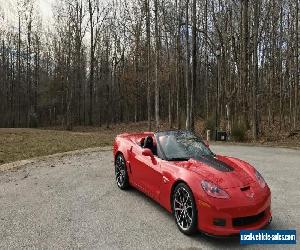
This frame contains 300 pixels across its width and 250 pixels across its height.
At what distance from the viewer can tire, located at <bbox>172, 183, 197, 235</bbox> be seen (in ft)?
16.4

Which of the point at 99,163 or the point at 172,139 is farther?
the point at 99,163

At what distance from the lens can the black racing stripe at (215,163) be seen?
18.0 ft

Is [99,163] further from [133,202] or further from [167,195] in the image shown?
[167,195]

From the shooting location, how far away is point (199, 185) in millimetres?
4996

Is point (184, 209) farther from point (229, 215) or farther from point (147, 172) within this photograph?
point (147, 172)

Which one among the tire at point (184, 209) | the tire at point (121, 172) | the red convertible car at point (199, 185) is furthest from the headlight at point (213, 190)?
the tire at point (121, 172)

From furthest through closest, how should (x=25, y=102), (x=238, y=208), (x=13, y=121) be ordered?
(x=25, y=102)
(x=13, y=121)
(x=238, y=208)

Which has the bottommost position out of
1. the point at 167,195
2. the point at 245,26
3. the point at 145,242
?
the point at 145,242

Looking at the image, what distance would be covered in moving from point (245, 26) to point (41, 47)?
37872 millimetres

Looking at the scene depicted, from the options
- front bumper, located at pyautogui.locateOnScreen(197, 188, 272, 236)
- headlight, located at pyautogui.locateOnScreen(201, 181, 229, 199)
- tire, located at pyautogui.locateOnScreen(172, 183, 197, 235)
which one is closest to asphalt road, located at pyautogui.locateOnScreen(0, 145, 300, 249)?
tire, located at pyautogui.locateOnScreen(172, 183, 197, 235)

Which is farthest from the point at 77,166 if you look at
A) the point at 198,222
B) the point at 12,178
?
the point at 198,222

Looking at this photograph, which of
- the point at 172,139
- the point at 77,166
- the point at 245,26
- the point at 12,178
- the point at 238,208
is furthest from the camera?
the point at 245,26

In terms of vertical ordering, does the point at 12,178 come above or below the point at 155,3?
below

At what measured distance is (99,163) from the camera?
1164cm
